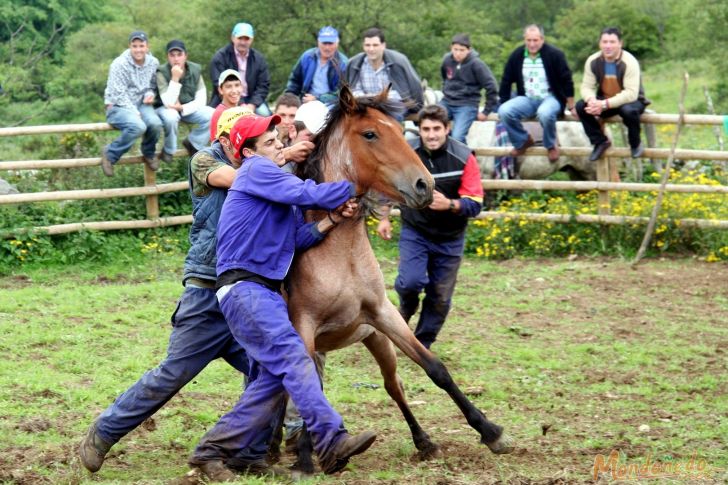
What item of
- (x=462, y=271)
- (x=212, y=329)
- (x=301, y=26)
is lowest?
(x=462, y=271)

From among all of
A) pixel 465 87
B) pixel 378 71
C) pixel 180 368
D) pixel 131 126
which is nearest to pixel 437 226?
pixel 180 368

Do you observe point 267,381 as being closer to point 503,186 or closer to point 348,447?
point 348,447

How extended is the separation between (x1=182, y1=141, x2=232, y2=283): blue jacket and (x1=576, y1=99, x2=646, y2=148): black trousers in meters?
6.44

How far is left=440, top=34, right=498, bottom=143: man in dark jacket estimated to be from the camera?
1198cm

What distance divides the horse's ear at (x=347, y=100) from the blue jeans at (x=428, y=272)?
2379 millimetres

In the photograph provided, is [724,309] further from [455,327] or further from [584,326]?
[455,327]

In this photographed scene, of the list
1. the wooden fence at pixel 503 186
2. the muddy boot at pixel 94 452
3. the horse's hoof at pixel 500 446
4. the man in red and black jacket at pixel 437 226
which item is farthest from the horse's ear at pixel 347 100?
the wooden fence at pixel 503 186

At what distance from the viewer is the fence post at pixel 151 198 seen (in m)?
12.0

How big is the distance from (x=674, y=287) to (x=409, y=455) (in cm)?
523

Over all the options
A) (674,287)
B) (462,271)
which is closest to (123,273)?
(462,271)

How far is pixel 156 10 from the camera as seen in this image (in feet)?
103

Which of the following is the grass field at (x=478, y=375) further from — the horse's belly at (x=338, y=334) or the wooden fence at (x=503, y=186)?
the horse's belly at (x=338, y=334)

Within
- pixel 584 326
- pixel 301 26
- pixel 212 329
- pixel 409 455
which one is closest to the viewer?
pixel 212 329

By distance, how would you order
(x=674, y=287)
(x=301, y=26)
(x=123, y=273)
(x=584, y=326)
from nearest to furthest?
1. (x=584, y=326)
2. (x=674, y=287)
3. (x=123, y=273)
4. (x=301, y=26)
